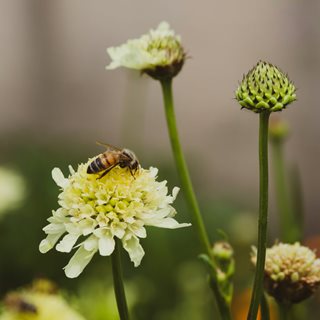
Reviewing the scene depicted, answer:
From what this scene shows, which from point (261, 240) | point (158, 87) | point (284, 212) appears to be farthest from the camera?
point (158, 87)

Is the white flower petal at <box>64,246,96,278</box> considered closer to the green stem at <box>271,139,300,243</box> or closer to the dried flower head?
the dried flower head

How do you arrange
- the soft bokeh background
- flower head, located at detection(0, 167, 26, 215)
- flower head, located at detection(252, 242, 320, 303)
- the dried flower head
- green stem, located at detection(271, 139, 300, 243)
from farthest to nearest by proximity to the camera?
the soft bokeh background, flower head, located at detection(0, 167, 26, 215), green stem, located at detection(271, 139, 300, 243), the dried flower head, flower head, located at detection(252, 242, 320, 303)

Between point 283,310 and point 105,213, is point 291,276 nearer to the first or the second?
point 283,310

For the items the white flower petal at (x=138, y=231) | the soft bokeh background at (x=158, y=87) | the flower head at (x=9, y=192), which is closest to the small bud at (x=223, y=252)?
the white flower petal at (x=138, y=231)

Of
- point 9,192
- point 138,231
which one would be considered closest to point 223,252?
point 138,231

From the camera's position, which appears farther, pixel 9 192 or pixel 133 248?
pixel 9 192

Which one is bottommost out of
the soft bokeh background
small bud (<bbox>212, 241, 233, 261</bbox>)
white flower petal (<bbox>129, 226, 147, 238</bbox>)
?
the soft bokeh background

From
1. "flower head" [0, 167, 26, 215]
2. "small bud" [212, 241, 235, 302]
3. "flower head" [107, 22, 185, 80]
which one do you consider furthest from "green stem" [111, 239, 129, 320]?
"flower head" [0, 167, 26, 215]
